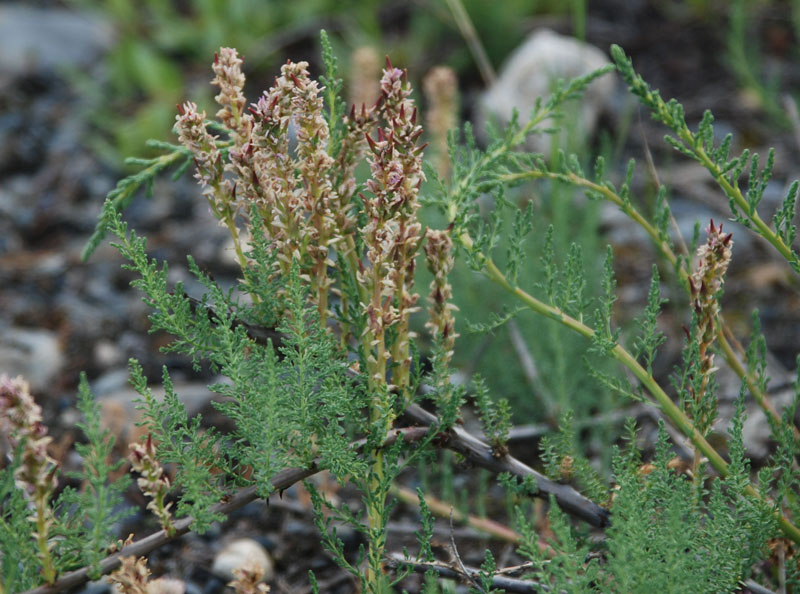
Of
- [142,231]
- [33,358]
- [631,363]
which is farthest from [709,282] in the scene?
[142,231]

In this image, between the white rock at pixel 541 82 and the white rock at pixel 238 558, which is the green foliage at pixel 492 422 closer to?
the white rock at pixel 238 558

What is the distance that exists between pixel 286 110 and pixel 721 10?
4.81 meters

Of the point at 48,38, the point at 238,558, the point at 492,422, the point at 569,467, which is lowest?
the point at 238,558

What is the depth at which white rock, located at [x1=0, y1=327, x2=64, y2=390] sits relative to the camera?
340 cm

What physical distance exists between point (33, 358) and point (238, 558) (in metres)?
1.59

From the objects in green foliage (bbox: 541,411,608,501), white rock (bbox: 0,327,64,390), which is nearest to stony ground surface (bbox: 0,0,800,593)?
white rock (bbox: 0,327,64,390)

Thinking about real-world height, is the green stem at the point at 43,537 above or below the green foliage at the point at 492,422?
above

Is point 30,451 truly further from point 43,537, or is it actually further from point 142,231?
point 142,231

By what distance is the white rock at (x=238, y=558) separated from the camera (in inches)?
92.4

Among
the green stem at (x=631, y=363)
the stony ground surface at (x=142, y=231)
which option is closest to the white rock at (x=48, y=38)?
the stony ground surface at (x=142, y=231)

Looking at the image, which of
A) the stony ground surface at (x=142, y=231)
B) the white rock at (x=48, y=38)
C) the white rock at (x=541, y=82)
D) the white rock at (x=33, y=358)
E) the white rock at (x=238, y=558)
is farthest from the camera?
the white rock at (x=48, y=38)

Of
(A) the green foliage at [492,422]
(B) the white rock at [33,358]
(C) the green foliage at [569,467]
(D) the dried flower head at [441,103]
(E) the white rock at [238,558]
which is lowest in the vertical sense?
(E) the white rock at [238,558]

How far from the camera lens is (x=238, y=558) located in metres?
2.36

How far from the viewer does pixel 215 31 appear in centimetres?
588
